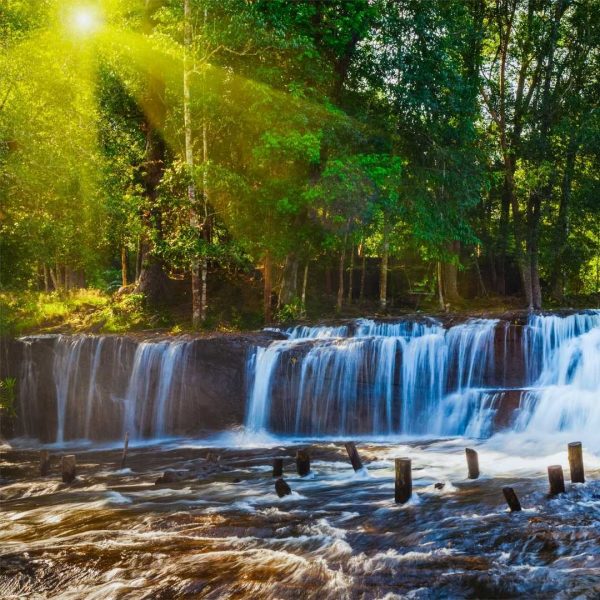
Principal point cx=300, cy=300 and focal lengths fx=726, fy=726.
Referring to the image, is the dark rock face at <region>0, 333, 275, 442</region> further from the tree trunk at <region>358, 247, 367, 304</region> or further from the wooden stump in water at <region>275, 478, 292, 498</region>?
the tree trunk at <region>358, 247, 367, 304</region>

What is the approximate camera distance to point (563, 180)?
3080 centimetres

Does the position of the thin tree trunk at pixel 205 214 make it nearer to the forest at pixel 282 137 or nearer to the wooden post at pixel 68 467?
the forest at pixel 282 137

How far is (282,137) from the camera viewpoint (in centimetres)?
2453

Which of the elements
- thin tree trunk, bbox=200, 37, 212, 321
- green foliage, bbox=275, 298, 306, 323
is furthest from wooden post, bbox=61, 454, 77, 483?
green foliage, bbox=275, 298, 306, 323

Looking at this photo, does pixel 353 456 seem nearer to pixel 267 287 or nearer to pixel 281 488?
pixel 281 488

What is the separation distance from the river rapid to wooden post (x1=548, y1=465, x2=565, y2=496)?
0.12 meters

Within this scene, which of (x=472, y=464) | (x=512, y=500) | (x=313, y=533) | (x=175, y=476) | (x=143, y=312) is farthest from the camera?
(x=143, y=312)

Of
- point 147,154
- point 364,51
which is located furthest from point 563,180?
point 147,154

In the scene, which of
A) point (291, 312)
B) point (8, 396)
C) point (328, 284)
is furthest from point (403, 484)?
point (328, 284)

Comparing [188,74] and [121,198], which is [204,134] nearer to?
[188,74]

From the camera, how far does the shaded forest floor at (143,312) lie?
28297 millimetres

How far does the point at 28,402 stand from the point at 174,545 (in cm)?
1689

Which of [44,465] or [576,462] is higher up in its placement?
[576,462]

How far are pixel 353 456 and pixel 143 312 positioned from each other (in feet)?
55.8
